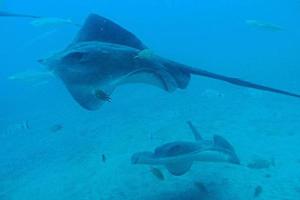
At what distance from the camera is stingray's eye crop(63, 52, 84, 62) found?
403 centimetres

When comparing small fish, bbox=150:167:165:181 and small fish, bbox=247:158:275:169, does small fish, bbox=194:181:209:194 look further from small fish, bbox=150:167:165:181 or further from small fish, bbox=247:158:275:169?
small fish, bbox=247:158:275:169

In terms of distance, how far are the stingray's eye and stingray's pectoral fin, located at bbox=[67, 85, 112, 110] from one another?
41cm

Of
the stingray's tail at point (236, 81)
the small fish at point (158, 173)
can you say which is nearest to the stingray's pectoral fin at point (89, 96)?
the stingray's tail at point (236, 81)

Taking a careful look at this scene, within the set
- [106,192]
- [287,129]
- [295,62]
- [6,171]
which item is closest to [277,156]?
[287,129]

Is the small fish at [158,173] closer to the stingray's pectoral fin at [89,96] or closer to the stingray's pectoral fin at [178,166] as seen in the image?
the stingray's pectoral fin at [178,166]

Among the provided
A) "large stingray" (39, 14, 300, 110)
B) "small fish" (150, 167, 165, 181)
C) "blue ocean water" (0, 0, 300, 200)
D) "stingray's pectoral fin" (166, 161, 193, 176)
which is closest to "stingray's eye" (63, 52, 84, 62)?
"large stingray" (39, 14, 300, 110)

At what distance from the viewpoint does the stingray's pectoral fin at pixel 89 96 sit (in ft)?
11.5

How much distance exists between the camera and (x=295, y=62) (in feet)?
59.6

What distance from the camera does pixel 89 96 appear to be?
3.58m

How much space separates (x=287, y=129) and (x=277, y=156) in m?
1.96

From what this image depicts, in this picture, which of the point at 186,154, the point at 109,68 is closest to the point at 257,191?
the point at 186,154

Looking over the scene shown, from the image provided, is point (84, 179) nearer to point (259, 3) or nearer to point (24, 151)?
point (24, 151)

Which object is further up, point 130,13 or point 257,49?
point 257,49

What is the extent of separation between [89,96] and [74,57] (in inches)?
26.0
